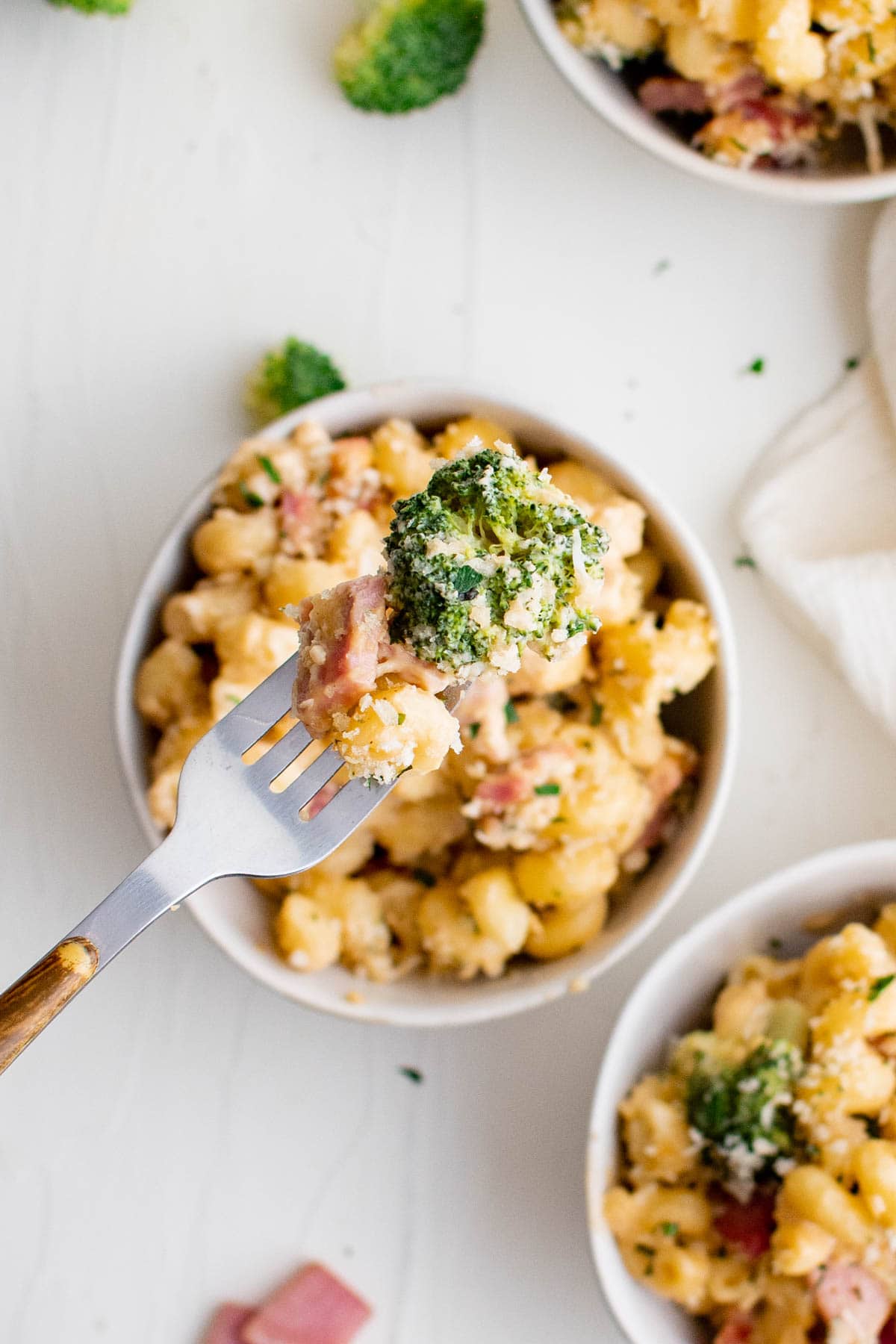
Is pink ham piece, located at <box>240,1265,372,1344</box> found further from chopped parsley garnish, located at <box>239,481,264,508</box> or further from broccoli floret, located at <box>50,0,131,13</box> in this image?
broccoli floret, located at <box>50,0,131,13</box>

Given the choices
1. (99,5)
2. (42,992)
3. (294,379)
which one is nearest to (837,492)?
(294,379)

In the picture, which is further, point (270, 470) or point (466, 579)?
point (270, 470)

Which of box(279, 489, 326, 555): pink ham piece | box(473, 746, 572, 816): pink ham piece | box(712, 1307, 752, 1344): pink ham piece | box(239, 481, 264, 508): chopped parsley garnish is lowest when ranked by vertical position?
box(712, 1307, 752, 1344): pink ham piece

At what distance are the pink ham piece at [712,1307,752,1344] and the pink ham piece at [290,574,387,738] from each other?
1.13 meters

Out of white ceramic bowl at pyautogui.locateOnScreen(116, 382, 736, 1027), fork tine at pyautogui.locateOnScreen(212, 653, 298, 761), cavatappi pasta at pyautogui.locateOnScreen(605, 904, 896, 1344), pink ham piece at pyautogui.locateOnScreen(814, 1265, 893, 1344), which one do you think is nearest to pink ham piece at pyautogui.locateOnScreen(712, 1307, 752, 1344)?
cavatappi pasta at pyautogui.locateOnScreen(605, 904, 896, 1344)

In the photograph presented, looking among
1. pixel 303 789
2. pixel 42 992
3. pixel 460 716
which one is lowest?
pixel 460 716

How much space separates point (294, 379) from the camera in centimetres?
199

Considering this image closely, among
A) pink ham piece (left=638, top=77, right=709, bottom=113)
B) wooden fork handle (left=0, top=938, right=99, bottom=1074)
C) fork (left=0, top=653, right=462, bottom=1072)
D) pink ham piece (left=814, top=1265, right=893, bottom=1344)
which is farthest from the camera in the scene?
pink ham piece (left=638, top=77, right=709, bottom=113)

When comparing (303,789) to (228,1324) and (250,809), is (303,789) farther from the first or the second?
(228,1324)

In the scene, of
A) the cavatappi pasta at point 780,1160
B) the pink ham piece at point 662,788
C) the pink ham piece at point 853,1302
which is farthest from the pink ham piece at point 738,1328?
the pink ham piece at point 662,788

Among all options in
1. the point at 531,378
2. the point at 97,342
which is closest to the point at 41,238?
the point at 97,342

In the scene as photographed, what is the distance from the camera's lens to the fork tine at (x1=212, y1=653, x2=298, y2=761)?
138cm

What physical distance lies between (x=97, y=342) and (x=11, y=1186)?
134cm

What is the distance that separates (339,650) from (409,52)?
3.97ft
